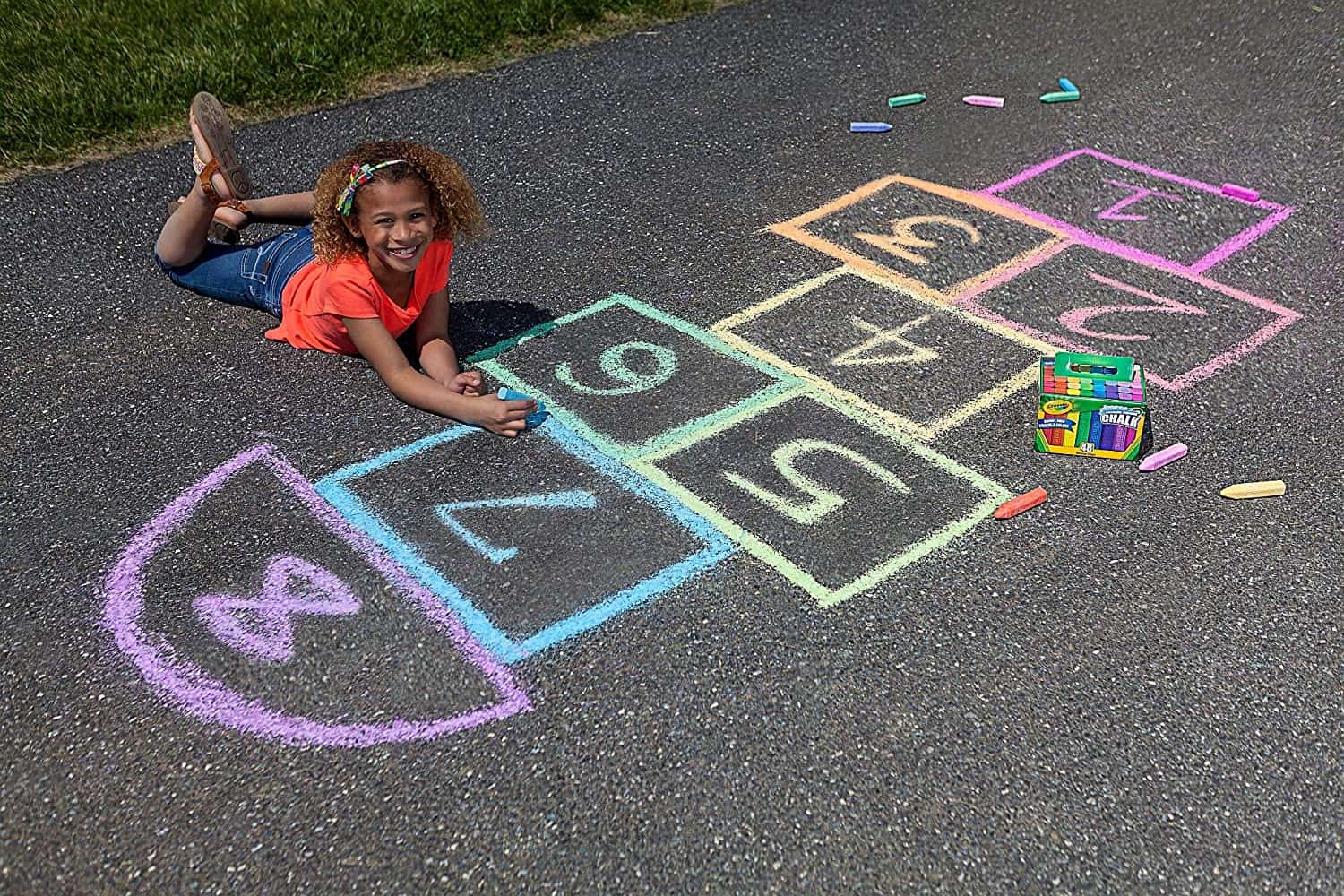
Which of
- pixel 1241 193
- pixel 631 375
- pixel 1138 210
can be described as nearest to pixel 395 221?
pixel 631 375

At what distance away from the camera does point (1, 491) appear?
153 inches

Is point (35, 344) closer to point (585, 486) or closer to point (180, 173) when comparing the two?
point (180, 173)

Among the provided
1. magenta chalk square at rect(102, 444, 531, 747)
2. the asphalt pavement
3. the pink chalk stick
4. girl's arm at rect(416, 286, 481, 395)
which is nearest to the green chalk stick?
the asphalt pavement

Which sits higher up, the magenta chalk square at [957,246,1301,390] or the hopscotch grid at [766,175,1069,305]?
the hopscotch grid at [766,175,1069,305]

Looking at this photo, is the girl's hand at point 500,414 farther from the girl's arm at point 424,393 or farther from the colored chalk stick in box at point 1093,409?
the colored chalk stick in box at point 1093,409

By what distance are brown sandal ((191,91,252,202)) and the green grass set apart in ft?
5.75

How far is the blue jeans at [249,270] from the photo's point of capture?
4664mm

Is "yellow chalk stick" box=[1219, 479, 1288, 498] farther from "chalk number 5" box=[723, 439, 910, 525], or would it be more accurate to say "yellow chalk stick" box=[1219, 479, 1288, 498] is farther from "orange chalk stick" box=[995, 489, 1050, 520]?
"chalk number 5" box=[723, 439, 910, 525]

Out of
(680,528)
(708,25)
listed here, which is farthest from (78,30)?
(680,528)

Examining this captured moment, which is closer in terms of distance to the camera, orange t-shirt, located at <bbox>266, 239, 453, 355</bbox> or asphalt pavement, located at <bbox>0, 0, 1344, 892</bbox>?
asphalt pavement, located at <bbox>0, 0, 1344, 892</bbox>

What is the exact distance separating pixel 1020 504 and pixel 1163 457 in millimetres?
568

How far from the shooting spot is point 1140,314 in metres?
4.68

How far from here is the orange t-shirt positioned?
4.15 meters

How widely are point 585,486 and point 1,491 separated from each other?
1.85 metres
